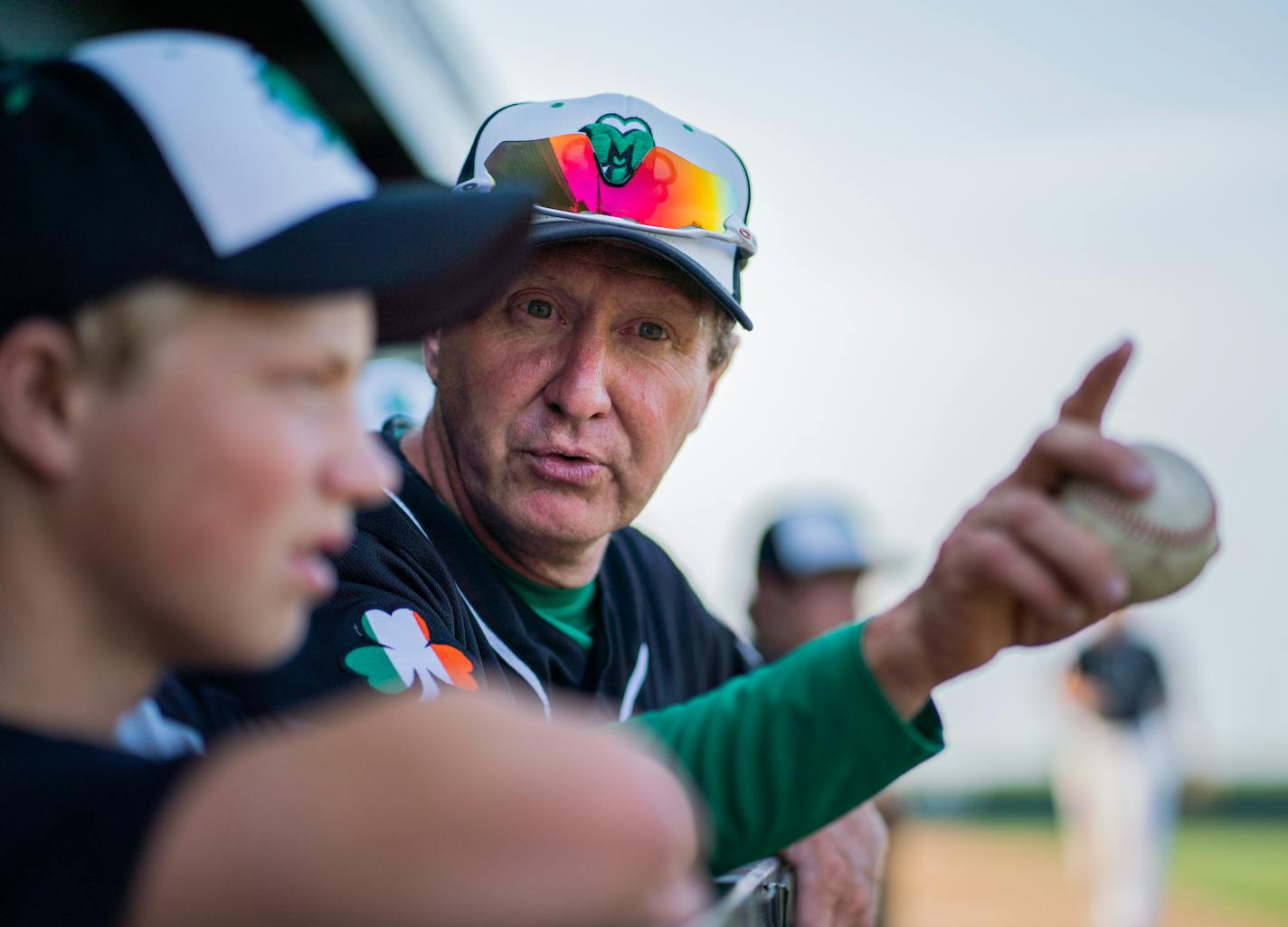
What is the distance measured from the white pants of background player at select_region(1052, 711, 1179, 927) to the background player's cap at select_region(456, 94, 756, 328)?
721 cm

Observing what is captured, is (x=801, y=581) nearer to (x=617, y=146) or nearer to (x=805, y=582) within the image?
(x=805, y=582)

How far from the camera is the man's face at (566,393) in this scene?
5.54 ft

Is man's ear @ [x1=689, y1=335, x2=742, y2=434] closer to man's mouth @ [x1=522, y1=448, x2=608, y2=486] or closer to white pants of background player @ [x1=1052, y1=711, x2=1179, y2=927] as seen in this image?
man's mouth @ [x1=522, y1=448, x2=608, y2=486]

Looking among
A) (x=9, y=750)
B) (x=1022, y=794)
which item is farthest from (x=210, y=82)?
(x=1022, y=794)

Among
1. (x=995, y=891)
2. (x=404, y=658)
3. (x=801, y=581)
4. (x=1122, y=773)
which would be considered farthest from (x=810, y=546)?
(x=995, y=891)

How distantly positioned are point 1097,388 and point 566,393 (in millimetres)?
796

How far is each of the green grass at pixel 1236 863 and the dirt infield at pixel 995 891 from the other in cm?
42

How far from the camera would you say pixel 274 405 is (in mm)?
758

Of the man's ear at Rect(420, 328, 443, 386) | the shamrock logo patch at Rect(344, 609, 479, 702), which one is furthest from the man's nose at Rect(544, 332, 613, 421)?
the shamrock logo patch at Rect(344, 609, 479, 702)

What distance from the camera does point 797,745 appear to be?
1127 mm

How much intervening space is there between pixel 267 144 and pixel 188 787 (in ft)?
1.32

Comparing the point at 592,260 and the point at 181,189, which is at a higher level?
the point at 181,189

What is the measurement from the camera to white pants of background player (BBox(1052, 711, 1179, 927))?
25.8 ft

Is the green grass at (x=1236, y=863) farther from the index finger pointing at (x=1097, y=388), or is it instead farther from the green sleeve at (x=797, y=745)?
the index finger pointing at (x=1097, y=388)
